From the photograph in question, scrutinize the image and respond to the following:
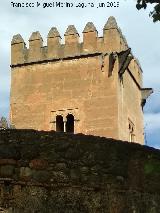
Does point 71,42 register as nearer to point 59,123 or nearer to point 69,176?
point 59,123

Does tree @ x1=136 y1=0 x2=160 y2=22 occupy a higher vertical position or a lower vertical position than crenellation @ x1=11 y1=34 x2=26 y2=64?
lower

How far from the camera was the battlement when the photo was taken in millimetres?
26516

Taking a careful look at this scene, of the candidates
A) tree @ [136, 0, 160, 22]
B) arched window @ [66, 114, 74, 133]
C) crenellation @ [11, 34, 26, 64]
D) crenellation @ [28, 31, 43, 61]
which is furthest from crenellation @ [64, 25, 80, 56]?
tree @ [136, 0, 160, 22]

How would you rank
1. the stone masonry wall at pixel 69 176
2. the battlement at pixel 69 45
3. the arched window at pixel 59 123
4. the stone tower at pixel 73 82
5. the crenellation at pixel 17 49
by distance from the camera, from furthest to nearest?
1. the crenellation at pixel 17 49
2. the arched window at pixel 59 123
3. the battlement at pixel 69 45
4. the stone tower at pixel 73 82
5. the stone masonry wall at pixel 69 176

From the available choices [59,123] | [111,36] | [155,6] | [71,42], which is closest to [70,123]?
[59,123]

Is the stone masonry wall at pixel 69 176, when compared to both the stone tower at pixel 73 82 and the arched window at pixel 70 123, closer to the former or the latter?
the stone tower at pixel 73 82

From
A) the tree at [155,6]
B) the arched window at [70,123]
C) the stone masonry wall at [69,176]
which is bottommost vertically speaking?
the stone masonry wall at [69,176]

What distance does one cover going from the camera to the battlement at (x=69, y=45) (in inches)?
1044

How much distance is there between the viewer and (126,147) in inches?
229

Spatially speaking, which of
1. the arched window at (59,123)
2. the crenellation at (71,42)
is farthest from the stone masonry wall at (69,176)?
the crenellation at (71,42)

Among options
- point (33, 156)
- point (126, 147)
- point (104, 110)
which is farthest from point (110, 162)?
point (104, 110)

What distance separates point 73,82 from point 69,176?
21220 millimetres

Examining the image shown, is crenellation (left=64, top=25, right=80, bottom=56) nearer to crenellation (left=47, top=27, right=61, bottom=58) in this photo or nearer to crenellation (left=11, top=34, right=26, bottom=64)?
crenellation (left=47, top=27, right=61, bottom=58)

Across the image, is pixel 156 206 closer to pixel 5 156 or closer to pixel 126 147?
pixel 126 147
